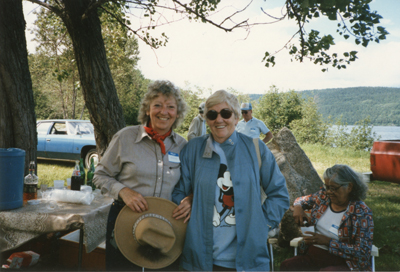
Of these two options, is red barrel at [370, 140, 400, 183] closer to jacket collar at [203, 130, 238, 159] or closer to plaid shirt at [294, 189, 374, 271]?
plaid shirt at [294, 189, 374, 271]

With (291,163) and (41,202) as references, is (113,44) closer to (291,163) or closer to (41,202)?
(291,163)

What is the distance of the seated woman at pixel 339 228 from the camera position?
7.51 ft

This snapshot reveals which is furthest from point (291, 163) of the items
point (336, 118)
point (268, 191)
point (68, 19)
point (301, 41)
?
point (336, 118)

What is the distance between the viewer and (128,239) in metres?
1.91

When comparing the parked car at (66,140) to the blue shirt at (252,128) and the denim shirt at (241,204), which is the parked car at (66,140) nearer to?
the blue shirt at (252,128)

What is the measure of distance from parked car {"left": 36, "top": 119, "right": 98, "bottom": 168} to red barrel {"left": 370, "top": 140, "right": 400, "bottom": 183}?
8.83 meters

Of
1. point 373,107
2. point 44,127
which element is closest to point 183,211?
point 44,127

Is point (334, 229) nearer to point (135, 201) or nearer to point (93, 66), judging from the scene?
point (135, 201)

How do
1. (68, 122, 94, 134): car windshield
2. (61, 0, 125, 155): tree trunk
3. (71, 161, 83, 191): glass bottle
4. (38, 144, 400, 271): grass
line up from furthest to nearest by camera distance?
(68, 122, 94, 134): car windshield → (61, 0, 125, 155): tree trunk → (38, 144, 400, 271): grass → (71, 161, 83, 191): glass bottle

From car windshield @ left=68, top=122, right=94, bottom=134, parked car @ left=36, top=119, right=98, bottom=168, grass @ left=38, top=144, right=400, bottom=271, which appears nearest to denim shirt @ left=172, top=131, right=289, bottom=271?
grass @ left=38, top=144, right=400, bottom=271

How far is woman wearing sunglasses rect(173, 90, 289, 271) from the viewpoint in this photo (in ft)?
5.83

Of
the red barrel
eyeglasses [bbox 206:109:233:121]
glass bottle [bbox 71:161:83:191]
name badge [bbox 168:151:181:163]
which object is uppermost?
eyeglasses [bbox 206:109:233:121]

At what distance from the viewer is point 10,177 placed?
7.77ft

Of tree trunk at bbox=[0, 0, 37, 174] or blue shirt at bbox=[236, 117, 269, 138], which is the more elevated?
tree trunk at bbox=[0, 0, 37, 174]
